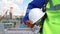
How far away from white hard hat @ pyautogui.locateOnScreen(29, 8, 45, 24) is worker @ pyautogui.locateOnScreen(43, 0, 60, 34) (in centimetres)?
3

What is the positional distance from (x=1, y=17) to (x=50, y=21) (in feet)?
2.41

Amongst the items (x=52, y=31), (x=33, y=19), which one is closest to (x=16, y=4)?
(x=33, y=19)

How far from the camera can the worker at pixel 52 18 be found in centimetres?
79

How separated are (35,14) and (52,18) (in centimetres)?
9

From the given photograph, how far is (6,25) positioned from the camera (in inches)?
58.4

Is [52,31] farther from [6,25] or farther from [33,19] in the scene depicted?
[6,25]

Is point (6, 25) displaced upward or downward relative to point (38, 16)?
downward

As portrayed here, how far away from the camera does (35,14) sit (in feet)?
2.84

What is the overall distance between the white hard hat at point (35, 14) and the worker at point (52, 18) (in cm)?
3

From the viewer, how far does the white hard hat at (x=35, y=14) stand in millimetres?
855

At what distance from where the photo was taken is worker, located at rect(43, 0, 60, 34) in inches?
31.2

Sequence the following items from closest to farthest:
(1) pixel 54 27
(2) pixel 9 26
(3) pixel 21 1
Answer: (1) pixel 54 27 < (2) pixel 9 26 < (3) pixel 21 1

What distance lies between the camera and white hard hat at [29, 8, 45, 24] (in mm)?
855

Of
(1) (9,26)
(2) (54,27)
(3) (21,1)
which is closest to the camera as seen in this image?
(2) (54,27)
